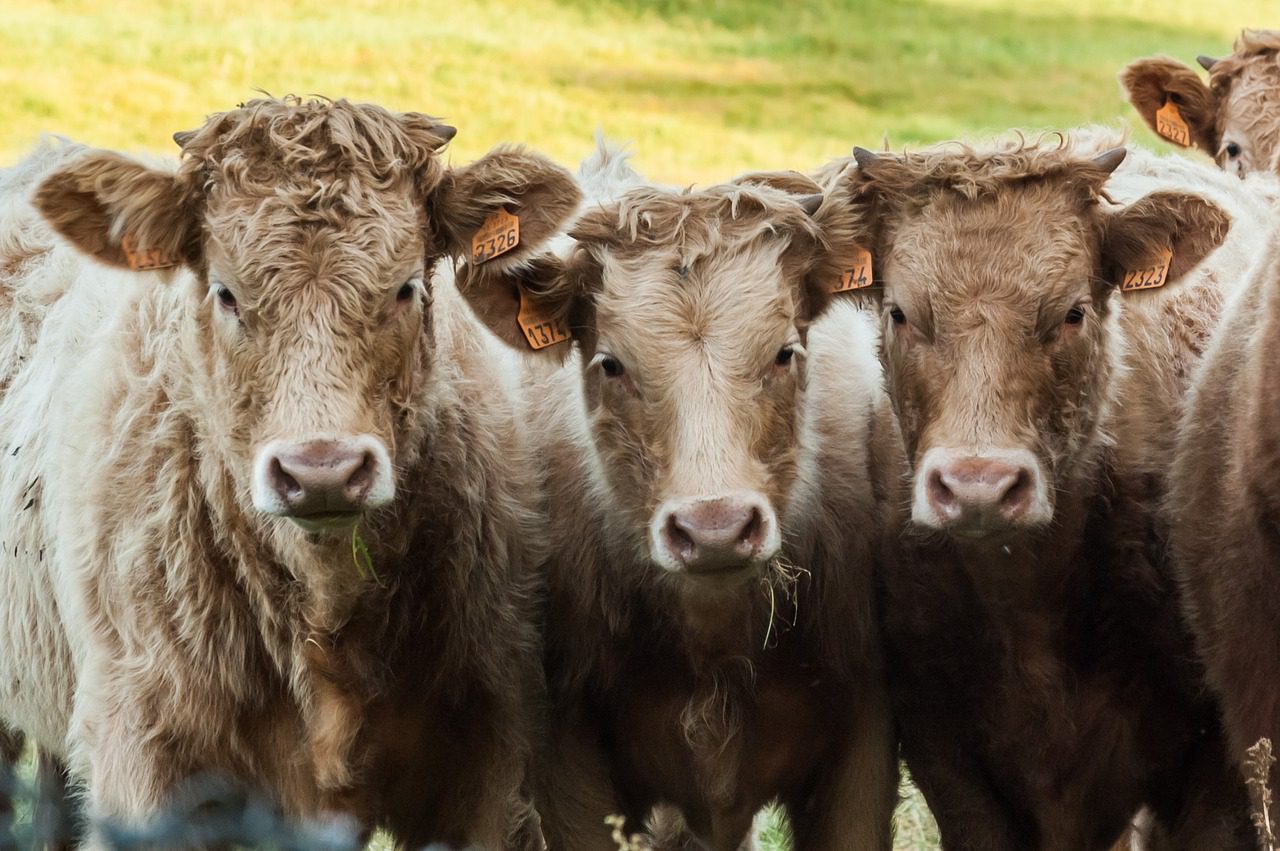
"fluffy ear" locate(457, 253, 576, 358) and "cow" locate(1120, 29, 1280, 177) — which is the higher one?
"fluffy ear" locate(457, 253, 576, 358)

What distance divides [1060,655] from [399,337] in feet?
7.29

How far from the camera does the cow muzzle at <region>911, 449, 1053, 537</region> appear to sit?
502cm

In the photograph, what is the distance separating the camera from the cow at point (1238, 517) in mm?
5016

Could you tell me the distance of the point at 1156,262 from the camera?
5.67m

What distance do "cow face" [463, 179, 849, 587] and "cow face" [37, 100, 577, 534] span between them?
390mm

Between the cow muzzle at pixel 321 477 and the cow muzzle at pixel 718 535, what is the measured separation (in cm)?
78

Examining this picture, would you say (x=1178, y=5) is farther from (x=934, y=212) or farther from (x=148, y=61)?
(x=934, y=212)

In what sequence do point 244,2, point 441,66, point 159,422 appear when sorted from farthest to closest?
point 244,2, point 441,66, point 159,422

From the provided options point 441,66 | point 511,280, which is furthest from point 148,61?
point 511,280

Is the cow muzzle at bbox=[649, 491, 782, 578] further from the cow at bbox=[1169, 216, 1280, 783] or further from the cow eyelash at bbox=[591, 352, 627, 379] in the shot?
the cow at bbox=[1169, 216, 1280, 783]

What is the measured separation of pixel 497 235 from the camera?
5402mm

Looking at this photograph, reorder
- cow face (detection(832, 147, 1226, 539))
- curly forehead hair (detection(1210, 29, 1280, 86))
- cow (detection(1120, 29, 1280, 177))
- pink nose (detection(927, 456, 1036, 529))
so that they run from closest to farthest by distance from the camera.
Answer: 1. pink nose (detection(927, 456, 1036, 529))
2. cow face (detection(832, 147, 1226, 539))
3. cow (detection(1120, 29, 1280, 177))
4. curly forehead hair (detection(1210, 29, 1280, 86))

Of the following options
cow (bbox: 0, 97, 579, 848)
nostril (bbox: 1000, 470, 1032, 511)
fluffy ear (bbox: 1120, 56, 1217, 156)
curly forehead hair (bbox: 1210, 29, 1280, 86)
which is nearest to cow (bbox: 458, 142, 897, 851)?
cow (bbox: 0, 97, 579, 848)

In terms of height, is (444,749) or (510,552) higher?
(510,552)
